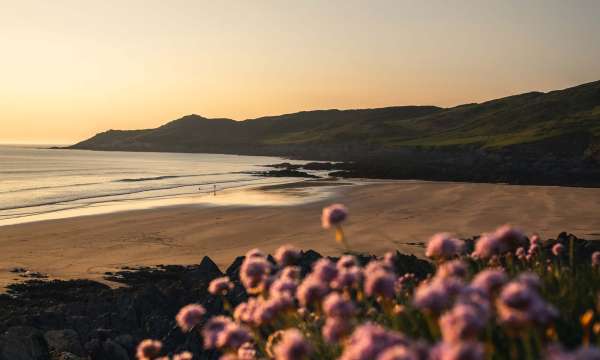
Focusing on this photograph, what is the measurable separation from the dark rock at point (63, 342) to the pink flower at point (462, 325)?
10027mm

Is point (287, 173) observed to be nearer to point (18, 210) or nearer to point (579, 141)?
point (18, 210)

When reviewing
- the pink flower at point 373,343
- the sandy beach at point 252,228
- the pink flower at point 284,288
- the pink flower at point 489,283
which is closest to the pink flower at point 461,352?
the pink flower at point 373,343

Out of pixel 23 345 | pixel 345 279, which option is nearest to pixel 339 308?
pixel 345 279

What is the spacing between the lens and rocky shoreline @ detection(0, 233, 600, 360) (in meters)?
10.6

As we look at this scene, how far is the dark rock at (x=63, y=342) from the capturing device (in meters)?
10.8

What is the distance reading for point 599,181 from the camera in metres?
56.3

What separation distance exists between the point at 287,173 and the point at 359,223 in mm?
50212

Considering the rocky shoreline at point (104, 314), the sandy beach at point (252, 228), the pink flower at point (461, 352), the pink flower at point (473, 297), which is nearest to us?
the pink flower at point (461, 352)

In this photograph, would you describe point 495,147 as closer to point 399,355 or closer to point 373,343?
point 373,343

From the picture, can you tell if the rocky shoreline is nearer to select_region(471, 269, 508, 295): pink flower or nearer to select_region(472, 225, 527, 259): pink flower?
select_region(472, 225, 527, 259): pink flower

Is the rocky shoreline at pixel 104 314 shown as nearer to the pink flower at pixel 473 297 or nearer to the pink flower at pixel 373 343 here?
the pink flower at pixel 473 297

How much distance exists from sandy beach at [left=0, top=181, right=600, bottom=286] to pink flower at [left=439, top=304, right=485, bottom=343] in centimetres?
1873

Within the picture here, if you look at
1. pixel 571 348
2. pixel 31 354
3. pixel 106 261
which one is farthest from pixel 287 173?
pixel 571 348

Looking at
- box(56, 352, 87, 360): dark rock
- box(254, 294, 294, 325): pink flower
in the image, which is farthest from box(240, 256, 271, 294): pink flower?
box(56, 352, 87, 360): dark rock
